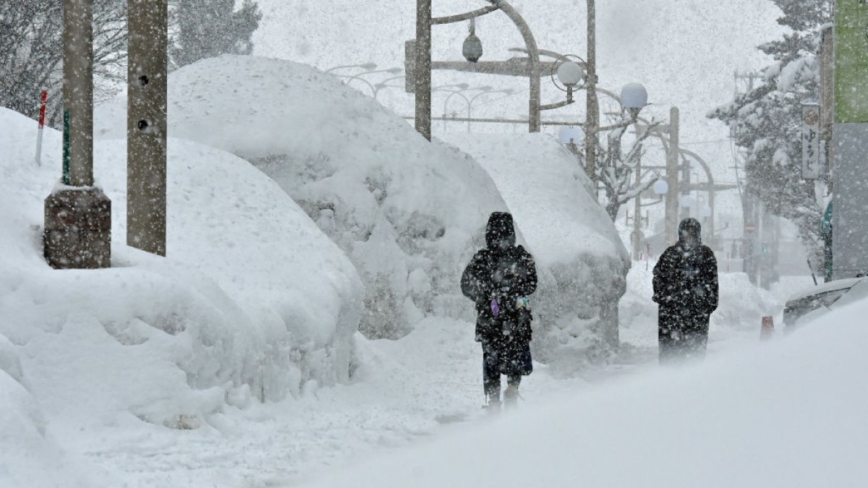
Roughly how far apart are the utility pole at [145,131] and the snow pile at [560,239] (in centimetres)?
809

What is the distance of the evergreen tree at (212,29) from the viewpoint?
38844 millimetres

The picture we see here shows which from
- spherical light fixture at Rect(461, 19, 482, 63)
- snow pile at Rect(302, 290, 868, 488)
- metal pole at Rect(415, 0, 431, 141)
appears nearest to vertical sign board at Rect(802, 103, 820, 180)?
spherical light fixture at Rect(461, 19, 482, 63)

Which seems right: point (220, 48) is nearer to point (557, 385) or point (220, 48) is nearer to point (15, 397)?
point (557, 385)

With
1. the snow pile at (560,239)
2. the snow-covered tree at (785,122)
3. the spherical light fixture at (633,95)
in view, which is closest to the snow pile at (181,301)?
the snow pile at (560,239)

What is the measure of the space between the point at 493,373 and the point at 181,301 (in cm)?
255

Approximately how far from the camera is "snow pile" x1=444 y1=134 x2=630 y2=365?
16750 mm

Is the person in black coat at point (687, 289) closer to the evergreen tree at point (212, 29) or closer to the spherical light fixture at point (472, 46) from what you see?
the spherical light fixture at point (472, 46)

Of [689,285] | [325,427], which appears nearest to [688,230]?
[689,285]

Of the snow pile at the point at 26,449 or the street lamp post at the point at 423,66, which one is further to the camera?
the street lamp post at the point at 423,66

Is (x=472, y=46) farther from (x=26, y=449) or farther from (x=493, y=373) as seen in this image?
(x=26, y=449)

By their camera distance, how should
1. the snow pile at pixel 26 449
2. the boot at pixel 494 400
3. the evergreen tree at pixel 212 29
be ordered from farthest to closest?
the evergreen tree at pixel 212 29
the boot at pixel 494 400
the snow pile at pixel 26 449

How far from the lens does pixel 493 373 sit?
8.72m

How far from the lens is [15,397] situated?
490 centimetres

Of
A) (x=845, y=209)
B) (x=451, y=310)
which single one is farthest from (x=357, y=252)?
(x=845, y=209)
